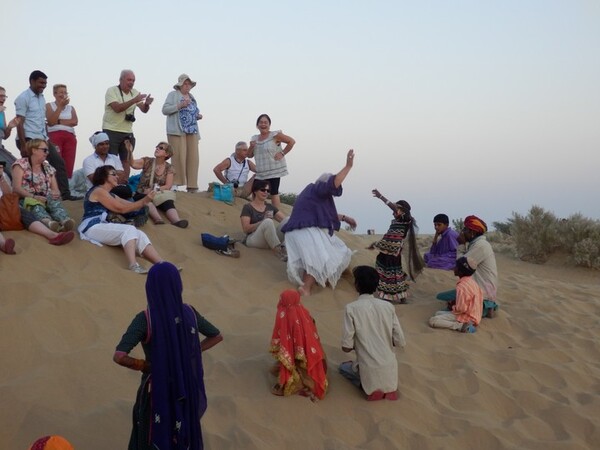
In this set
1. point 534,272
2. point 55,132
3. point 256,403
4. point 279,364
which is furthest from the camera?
point 534,272

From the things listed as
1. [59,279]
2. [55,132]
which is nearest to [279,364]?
[59,279]

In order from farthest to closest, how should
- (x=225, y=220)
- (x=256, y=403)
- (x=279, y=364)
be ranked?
(x=225, y=220)
(x=279, y=364)
(x=256, y=403)

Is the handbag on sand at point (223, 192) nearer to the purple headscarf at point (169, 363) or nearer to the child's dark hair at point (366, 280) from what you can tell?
the child's dark hair at point (366, 280)

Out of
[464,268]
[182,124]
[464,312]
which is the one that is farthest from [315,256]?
[182,124]

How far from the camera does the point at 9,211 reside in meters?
7.12

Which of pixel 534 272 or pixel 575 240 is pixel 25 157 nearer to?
pixel 534 272

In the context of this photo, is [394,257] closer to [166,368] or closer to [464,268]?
[464,268]

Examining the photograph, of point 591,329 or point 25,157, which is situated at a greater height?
point 25,157

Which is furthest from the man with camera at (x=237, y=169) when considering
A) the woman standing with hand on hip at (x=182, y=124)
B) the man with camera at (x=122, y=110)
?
the man with camera at (x=122, y=110)

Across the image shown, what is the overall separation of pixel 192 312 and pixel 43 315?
2.69 meters

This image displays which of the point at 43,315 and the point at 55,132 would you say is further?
the point at 55,132

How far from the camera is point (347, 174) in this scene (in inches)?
301

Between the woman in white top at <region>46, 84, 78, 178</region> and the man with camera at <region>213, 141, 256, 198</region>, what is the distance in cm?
266

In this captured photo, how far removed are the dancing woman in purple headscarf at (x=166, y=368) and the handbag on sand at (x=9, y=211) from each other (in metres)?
4.25
